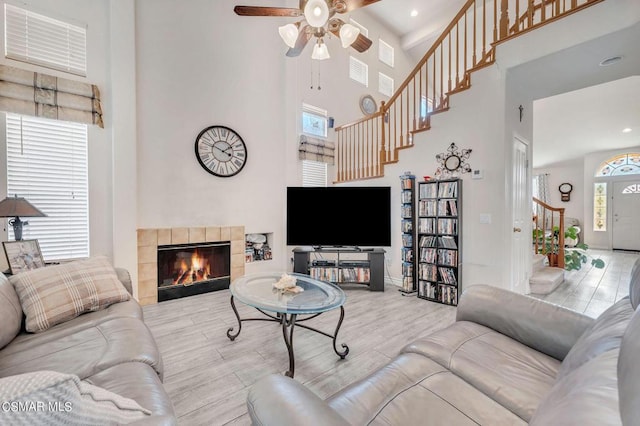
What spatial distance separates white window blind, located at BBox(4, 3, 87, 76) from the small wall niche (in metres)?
2.80

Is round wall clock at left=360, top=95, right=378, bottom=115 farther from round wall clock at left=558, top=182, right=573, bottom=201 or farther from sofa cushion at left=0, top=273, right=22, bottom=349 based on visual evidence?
round wall clock at left=558, top=182, right=573, bottom=201

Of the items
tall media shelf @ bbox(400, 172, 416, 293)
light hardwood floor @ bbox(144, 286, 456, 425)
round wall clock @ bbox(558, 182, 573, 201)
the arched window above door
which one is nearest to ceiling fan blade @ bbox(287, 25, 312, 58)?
tall media shelf @ bbox(400, 172, 416, 293)

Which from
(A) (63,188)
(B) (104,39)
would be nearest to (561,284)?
(A) (63,188)

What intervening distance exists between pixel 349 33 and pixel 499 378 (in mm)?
2797

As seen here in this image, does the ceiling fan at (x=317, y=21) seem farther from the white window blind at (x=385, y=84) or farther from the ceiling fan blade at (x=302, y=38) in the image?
the white window blind at (x=385, y=84)

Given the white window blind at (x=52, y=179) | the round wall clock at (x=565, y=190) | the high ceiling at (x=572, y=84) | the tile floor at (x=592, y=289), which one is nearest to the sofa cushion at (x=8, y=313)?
the white window blind at (x=52, y=179)

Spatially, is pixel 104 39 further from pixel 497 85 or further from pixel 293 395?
pixel 497 85

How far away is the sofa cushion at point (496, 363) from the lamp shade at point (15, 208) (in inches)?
121

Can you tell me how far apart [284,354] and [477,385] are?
1.43 m

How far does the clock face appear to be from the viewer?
12.0ft

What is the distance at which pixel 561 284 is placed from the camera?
4.01m

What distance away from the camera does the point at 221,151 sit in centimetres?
381

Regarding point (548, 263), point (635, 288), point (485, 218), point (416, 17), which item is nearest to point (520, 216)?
point (485, 218)

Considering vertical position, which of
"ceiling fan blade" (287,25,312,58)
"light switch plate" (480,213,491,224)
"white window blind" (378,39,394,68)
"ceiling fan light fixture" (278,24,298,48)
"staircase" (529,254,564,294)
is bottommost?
"staircase" (529,254,564,294)
